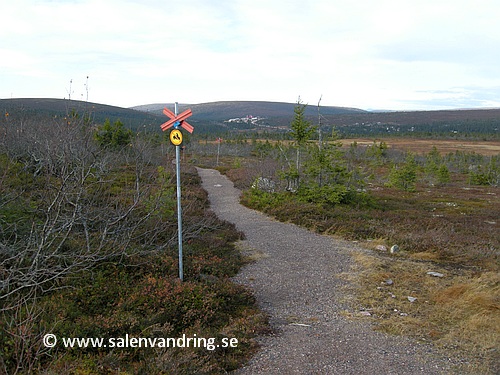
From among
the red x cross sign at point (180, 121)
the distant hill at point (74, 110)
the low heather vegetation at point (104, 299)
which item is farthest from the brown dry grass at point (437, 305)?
the distant hill at point (74, 110)

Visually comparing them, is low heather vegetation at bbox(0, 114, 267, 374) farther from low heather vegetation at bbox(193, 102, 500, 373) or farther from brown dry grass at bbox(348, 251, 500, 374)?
low heather vegetation at bbox(193, 102, 500, 373)

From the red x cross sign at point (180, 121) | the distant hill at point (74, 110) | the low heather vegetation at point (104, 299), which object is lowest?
the low heather vegetation at point (104, 299)

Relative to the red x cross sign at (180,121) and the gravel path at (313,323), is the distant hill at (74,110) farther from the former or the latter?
the gravel path at (313,323)

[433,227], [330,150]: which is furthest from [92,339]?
[330,150]

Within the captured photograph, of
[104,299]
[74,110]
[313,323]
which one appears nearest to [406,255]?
[313,323]

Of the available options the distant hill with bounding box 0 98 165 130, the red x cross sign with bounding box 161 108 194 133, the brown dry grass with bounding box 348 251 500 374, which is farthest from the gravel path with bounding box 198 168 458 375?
the distant hill with bounding box 0 98 165 130

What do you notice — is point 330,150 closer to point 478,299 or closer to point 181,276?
point 478,299

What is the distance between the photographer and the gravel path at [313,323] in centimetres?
451

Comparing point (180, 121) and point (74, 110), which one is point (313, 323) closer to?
point (180, 121)

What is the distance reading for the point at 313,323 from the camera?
5.68 m

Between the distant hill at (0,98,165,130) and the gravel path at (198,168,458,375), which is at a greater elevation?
the distant hill at (0,98,165,130)

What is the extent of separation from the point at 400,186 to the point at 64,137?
28666mm

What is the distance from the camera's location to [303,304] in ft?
21.1

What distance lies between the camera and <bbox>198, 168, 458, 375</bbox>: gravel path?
14.8 ft
